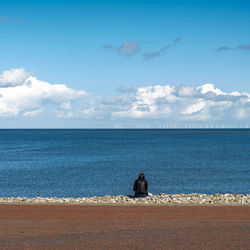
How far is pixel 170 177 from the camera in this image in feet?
155

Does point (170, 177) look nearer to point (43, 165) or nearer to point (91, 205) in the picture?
point (43, 165)
